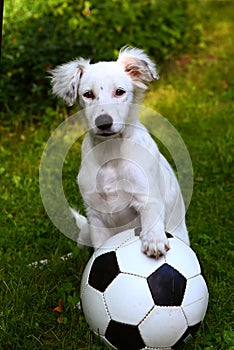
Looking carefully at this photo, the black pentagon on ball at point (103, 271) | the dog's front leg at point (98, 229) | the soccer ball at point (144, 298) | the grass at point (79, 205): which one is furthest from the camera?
the dog's front leg at point (98, 229)

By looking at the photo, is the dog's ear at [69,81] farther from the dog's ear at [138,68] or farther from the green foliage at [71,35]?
the green foliage at [71,35]

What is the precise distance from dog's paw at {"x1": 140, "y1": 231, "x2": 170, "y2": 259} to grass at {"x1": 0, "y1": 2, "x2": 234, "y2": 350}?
547 mm

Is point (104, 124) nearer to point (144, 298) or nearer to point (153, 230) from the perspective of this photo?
point (153, 230)

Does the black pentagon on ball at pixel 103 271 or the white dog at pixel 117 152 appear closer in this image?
the black pentagon on ball at pixel 103 271

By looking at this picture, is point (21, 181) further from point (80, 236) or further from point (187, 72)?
point (187, 72)

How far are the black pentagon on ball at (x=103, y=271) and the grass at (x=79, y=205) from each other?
33cm

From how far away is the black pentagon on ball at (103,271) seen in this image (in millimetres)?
3150

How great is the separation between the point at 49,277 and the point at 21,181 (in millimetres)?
1455

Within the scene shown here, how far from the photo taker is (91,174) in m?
3.58

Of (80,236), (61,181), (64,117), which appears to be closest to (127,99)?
(80,236)

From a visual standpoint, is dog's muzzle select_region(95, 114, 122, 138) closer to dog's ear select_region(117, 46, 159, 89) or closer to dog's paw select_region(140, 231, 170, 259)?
dog's ear select_region(117, 46, 159, 89)

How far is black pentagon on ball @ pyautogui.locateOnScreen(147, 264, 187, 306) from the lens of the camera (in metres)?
3.05

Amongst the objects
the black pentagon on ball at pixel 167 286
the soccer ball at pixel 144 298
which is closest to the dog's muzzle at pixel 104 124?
the soccer ball at pixel 144 298

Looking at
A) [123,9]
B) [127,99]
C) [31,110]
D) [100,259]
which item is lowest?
[31,110]
